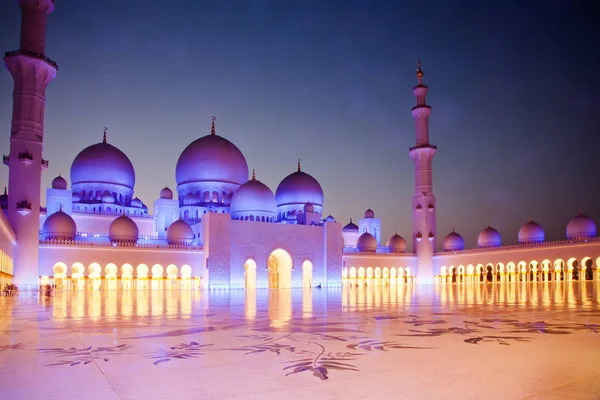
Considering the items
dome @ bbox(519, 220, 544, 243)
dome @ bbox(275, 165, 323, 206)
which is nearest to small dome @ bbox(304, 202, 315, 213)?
dome @ bbox(275, 165, 323, 206)

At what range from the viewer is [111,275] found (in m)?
25.6

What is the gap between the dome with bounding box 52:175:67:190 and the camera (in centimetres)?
2966

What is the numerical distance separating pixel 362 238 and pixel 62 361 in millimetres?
33612

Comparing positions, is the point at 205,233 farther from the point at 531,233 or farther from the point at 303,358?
the point at 303,358

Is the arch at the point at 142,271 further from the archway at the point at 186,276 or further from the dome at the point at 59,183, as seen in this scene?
the dome at the point at 59,183

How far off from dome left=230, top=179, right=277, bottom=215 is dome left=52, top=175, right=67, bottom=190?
9.86 m

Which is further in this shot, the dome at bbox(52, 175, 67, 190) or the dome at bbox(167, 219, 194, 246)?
the dome at bbox(52, 175, 67, 190)

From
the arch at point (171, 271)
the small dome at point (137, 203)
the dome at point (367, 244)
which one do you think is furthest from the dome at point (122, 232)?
the dome at point (367, 244)

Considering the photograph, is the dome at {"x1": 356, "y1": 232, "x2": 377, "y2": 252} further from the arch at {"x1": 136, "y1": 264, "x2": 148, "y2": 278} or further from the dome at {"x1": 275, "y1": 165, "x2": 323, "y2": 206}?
the arch at {"x1": 136, "y1": 264, "x2": 148, "y2": 278}

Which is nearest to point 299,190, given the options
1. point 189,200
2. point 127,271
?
point 189,200

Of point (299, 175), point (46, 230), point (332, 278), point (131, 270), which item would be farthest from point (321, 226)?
point (46, 230)

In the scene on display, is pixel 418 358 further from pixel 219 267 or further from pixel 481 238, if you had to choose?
pixel 481 238

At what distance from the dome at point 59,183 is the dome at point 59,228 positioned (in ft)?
14.9

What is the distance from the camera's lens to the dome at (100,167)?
30.4 metres
